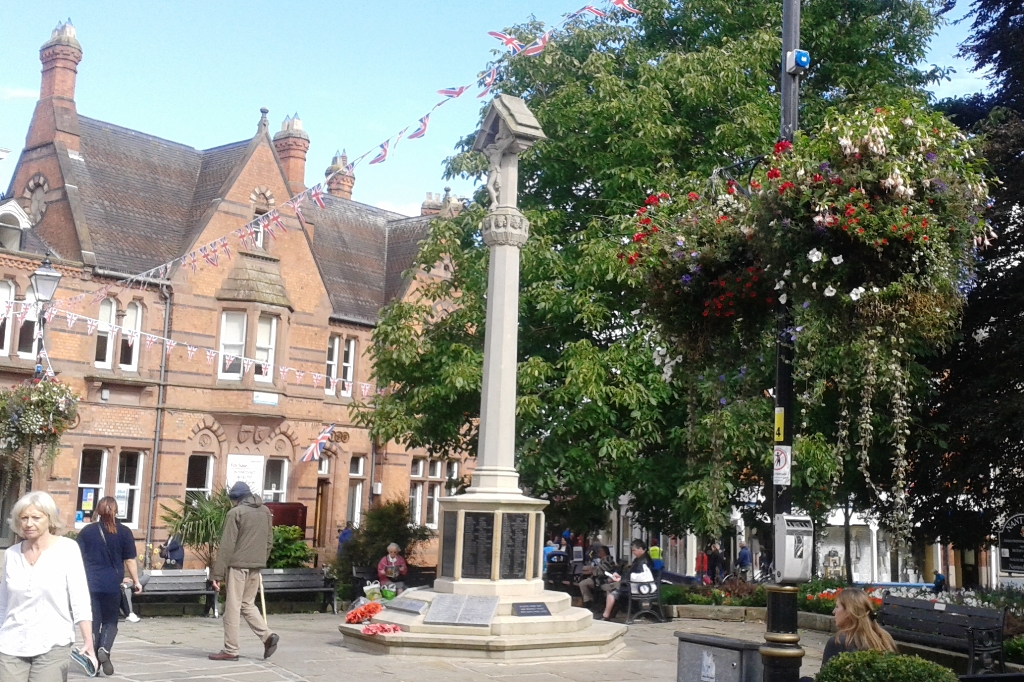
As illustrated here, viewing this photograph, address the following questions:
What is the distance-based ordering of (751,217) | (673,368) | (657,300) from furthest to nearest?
(673,368) < (657,300) < (751,217)

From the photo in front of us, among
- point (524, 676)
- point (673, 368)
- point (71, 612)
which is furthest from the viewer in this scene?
point (524, 676)

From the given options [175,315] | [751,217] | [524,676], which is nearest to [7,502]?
[175,315]

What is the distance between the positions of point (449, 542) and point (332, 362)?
69.7 feet

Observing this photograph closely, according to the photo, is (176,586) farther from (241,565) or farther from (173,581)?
(241,565)

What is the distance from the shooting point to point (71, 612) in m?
6.16

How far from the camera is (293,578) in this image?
19.6 meters

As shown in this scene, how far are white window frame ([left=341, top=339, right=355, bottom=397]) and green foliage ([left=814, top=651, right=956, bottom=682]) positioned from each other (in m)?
28.6

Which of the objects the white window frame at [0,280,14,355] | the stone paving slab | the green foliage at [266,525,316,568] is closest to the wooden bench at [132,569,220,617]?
the stone paving slab

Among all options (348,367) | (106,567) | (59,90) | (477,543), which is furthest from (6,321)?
(106,567)

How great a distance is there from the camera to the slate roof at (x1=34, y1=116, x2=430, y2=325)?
97.2 ft

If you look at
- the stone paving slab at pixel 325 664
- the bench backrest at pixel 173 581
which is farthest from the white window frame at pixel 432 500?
the stone paving slab at pixel 325 664

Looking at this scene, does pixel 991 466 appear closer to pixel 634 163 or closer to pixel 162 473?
pixel 634 163

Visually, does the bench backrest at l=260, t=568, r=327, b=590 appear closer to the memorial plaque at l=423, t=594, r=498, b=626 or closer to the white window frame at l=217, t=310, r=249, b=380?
the memorial plaque at l=423, t=594, r=498, b=626

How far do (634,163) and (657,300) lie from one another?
11.3 meters
